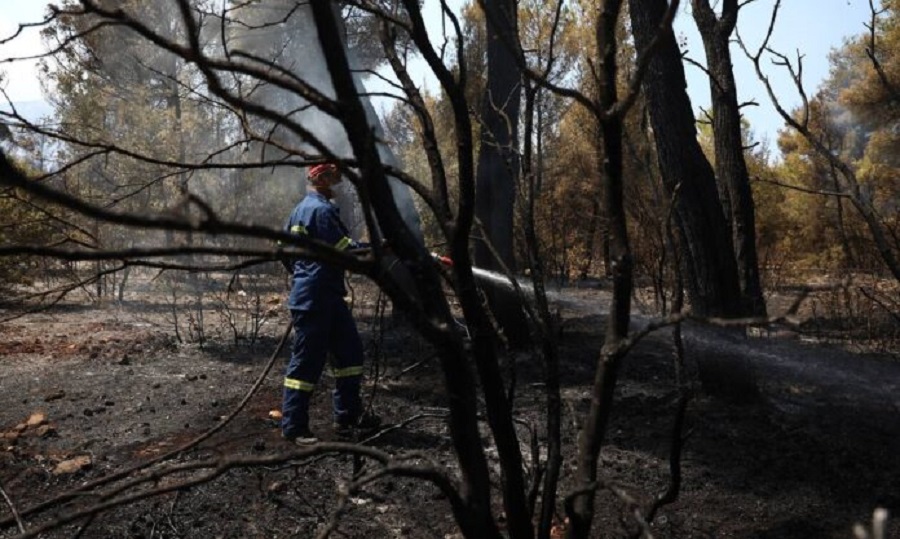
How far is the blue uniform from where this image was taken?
4.41 metres

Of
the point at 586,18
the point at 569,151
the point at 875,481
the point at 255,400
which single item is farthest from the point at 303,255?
the point at 586,18

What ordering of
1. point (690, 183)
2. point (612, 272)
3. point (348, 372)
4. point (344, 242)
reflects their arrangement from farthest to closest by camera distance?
A: point (690, 183) < point (348, 372) < point (344, 242) < point (612, 272)

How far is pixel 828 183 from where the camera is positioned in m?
21.9

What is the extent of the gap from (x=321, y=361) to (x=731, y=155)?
13.2ft

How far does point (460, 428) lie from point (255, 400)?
4220 millimetres

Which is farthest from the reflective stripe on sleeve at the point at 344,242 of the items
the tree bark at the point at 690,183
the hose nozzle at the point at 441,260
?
the tree bark at the point at 690,183

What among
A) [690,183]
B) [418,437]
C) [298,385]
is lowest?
[418,437]

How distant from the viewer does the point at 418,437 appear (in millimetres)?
4484

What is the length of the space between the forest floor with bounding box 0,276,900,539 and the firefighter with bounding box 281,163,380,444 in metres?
0.21

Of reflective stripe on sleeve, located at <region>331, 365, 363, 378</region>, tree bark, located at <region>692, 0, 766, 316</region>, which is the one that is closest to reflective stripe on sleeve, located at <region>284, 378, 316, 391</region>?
reflective stripe on sleeve, located at <region>331, 365, 363, 378</region>

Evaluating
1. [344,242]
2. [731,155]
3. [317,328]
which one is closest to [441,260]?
[344,242]

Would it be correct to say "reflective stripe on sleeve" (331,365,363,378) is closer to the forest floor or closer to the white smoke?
the forest floor

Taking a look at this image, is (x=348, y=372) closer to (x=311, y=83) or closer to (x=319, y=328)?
(x=319, y=328)

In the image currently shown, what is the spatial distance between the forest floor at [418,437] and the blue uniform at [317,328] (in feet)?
0.76
